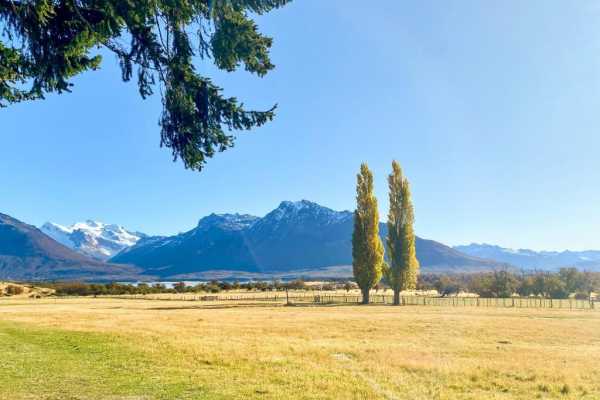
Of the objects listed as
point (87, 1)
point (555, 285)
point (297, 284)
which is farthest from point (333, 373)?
point (297, 284)

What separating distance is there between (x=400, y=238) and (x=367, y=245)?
632 centimetres

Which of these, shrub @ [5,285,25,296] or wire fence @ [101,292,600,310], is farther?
shrub @ [5,285,25,296]

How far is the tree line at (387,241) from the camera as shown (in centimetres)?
7819

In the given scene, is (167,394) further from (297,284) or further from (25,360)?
(297,284)

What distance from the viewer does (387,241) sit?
81250 millimetres

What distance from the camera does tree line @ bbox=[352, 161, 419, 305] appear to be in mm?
78188

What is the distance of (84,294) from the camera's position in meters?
121

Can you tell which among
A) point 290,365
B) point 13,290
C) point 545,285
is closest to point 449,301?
point 545,285

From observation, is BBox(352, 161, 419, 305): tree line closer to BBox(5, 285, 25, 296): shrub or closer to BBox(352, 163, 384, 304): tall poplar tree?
BBox(352, 163, 384, 304): tall poplar tree

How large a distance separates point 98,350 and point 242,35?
18972 mm

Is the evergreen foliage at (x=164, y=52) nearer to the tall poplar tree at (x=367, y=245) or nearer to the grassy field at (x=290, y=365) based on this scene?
the grassy field at (x=290, y=365)

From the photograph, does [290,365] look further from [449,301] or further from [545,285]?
[545,285]

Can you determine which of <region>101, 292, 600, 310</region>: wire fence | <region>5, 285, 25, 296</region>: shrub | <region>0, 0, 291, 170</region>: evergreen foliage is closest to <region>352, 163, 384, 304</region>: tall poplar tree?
<region>101, 292, 600, 310</region>: wire fence

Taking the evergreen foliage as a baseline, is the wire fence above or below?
below
